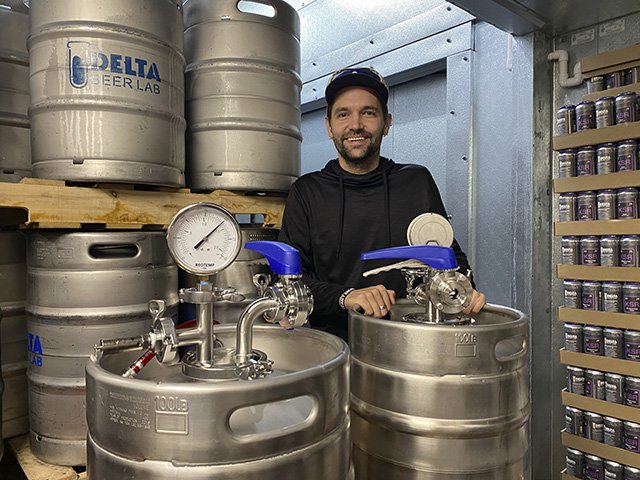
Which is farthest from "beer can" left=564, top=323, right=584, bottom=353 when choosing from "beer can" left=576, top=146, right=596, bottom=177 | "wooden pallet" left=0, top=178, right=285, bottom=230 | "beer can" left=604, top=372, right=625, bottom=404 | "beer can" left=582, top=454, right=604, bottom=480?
"wooden pallet" left=0, top=178, right=285, bottom=230

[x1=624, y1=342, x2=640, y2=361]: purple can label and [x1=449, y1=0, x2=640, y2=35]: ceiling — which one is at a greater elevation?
[x1=449, y1=0, x2=640, y2=35]: ceiling

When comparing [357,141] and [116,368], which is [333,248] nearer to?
[357,141]

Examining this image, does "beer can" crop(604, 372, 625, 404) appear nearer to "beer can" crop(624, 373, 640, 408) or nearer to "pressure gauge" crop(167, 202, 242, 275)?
"beer can" crop(624, 373, 640, 408)

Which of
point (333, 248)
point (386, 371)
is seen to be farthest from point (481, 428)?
point (333, 248)

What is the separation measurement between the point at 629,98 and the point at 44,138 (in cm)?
233

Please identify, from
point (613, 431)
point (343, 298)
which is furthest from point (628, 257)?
point (343, 298)

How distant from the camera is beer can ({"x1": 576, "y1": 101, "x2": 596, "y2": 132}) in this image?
7.32 ft

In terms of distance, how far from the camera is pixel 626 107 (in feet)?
6.93

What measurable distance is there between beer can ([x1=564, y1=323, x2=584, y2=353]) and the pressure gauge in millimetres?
1955

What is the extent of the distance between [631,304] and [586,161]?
659 millimetres

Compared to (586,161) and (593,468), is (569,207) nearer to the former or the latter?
(586,161)

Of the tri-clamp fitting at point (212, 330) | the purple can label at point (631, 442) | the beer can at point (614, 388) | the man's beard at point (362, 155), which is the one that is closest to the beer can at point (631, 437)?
the purple can label at point (631, 442)

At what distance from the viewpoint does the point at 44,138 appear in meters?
1.71

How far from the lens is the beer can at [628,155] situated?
2.11m
